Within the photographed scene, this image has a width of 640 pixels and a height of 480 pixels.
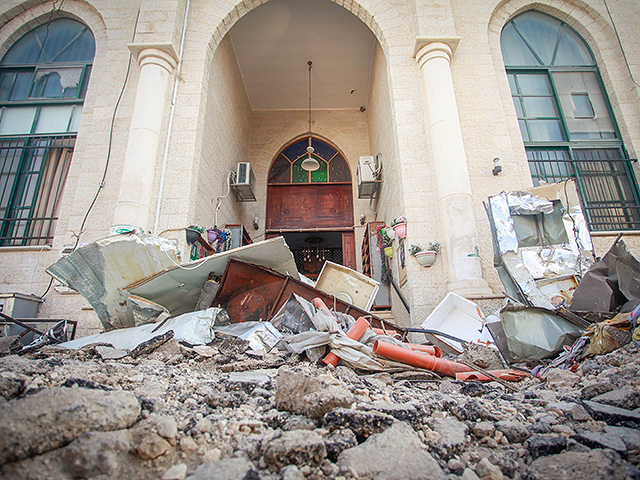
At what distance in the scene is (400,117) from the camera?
6289mm

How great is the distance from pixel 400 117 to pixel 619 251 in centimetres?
385

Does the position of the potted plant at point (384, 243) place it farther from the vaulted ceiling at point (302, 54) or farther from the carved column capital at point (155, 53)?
the vaulted ceiling at point (302, 54)

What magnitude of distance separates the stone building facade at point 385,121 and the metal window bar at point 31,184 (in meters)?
0.06

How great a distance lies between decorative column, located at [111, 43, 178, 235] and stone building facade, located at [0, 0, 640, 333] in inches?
0.8

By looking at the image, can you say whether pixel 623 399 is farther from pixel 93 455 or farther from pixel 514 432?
pixel 93 455

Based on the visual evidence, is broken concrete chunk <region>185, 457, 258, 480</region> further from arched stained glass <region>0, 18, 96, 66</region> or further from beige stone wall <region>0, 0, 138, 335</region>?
arched stained glass <region>0, 18, 96, 66</region>

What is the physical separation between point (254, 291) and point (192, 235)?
1917mm

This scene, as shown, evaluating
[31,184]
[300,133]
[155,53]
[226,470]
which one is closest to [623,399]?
[226,470]

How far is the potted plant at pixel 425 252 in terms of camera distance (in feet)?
17.5

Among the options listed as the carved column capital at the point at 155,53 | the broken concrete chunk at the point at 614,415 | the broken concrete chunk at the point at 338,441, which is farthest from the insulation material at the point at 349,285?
the carved column capital at the point at 155,53

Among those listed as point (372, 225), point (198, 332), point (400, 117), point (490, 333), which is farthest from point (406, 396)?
point (372, 225)

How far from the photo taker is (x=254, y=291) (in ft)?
14.0

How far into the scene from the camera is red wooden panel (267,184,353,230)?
9977 mm

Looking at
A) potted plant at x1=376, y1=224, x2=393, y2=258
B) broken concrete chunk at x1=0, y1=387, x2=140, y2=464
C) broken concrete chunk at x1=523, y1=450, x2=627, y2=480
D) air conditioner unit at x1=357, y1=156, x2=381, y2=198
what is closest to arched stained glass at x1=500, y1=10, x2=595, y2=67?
air conditioner unit at x1=357, y1=156, x2=381, y2=198
